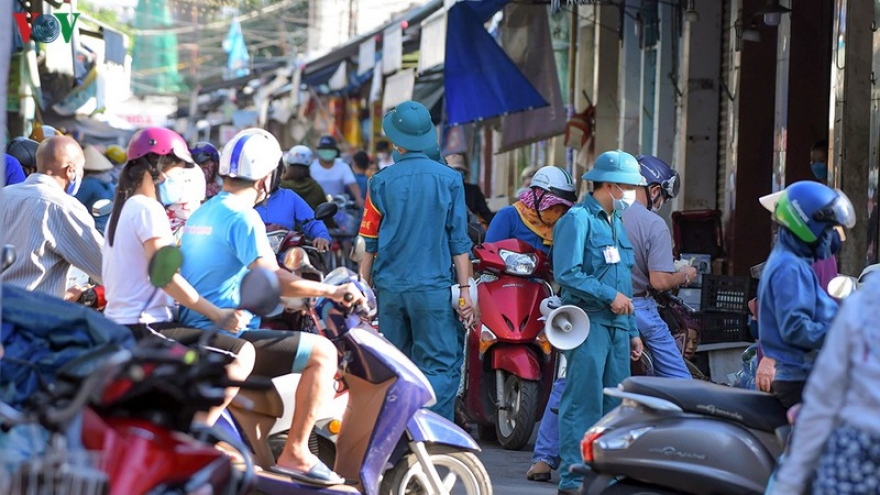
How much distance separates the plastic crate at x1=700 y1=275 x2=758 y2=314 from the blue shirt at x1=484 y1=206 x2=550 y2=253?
7.47 ft

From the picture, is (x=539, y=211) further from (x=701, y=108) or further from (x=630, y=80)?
(x=630, y=80)

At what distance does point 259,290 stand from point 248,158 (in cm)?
209

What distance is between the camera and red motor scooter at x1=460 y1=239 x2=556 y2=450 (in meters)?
10.6

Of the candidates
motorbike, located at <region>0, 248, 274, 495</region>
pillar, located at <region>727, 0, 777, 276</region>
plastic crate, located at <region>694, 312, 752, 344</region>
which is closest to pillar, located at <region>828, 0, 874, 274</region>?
plastic crate, located at <region>694, 312, 752, 344</region>

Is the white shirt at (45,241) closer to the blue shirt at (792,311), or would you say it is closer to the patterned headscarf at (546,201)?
the blue shirt at (792,311)

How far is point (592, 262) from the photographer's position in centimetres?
889

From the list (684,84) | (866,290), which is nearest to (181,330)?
(866,290)

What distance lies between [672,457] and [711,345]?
19.5 ft

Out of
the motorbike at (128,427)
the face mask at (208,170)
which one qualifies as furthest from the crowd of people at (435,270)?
the face mask at (208,170)

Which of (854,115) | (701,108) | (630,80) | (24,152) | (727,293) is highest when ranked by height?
(630,80)

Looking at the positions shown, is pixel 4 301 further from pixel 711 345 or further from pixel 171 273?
pixel 711 345

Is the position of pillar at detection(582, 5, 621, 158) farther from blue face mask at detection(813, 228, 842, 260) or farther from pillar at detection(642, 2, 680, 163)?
blue face mask at detection(813, 228, 842, 260)

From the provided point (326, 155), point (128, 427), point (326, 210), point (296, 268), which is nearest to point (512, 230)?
point (326, 210)

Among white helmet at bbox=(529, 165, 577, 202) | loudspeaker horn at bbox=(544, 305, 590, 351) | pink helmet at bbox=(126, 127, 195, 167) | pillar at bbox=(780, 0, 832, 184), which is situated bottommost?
loudspeaker horn at bbox=(544, 305, 590, 351)
